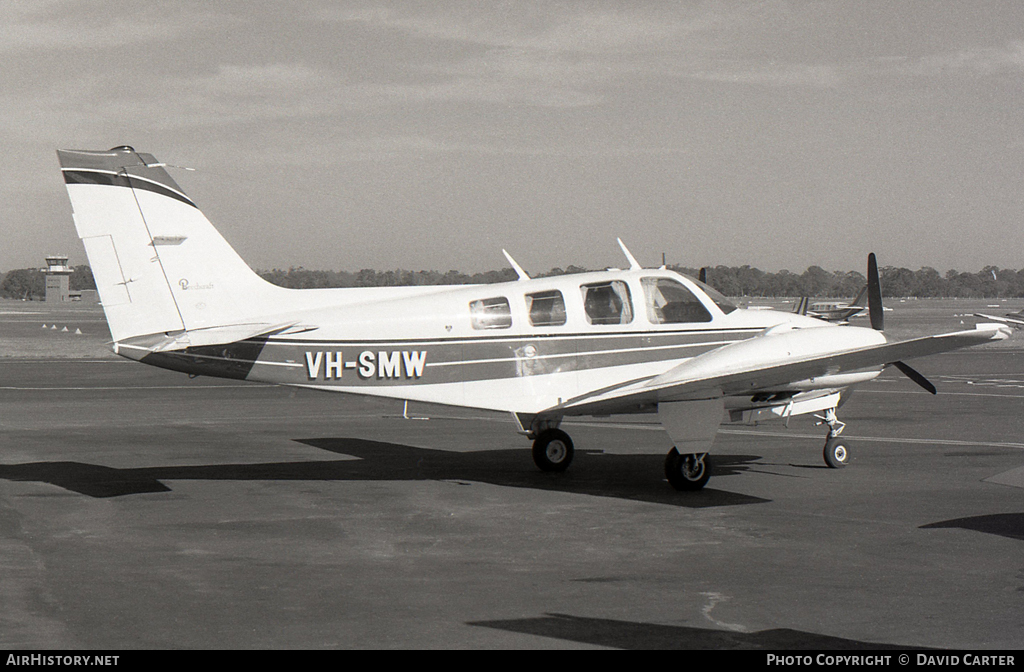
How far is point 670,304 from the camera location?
13039 mm

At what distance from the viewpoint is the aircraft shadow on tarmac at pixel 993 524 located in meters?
9.66

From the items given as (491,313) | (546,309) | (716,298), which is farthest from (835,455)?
(491,313)

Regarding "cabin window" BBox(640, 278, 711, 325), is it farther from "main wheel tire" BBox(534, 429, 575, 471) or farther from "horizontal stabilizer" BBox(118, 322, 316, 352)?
"horizontal stabilizer" BBox(118, 322, 316, 352)

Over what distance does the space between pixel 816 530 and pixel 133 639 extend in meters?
6.57

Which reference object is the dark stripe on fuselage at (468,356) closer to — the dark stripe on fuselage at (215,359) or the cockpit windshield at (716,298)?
the dark stripe on fuselage at (215,359)

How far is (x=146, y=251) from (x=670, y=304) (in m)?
6.66

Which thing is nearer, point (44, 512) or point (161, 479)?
point (44, 512)

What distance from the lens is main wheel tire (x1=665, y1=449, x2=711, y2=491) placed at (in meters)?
12.0

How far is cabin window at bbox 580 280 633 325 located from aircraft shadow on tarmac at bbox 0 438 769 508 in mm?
2149

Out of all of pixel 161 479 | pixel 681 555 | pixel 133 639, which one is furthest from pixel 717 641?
pixel 161 479

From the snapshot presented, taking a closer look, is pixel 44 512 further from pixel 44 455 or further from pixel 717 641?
pixel 717 641

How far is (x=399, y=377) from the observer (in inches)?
479

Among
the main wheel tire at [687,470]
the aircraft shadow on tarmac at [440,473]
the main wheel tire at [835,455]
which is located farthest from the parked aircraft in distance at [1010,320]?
the main wheel tire at [687,470]

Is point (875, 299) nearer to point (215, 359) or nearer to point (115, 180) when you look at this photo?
point (215, 359)
